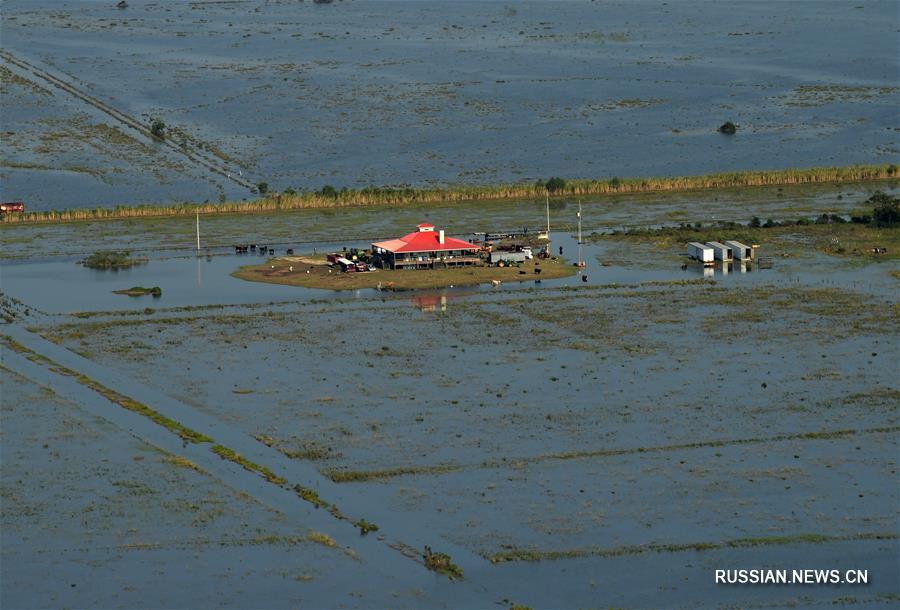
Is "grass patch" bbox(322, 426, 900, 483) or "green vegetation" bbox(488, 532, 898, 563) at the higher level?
"grass patch" bbox(322, 426, 900, 483)

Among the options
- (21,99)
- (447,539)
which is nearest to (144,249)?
(447,539)

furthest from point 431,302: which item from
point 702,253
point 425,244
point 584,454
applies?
point 584,454

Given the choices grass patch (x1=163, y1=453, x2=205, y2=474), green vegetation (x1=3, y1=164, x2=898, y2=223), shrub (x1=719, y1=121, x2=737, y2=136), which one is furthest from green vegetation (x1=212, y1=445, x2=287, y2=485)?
shrub (x1=719, y1=121, x2=737, y2=136)

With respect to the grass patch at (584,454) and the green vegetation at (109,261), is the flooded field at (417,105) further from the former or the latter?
the grass patch at (584,454)

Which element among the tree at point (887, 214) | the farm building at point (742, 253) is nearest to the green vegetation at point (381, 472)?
the farm building at point (742, 253)

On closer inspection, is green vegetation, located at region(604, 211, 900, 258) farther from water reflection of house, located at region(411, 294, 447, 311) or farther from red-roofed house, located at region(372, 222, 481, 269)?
water reflection of house, located at region(411, 294, 447, 311)

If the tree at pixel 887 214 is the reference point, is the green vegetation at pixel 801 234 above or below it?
below
